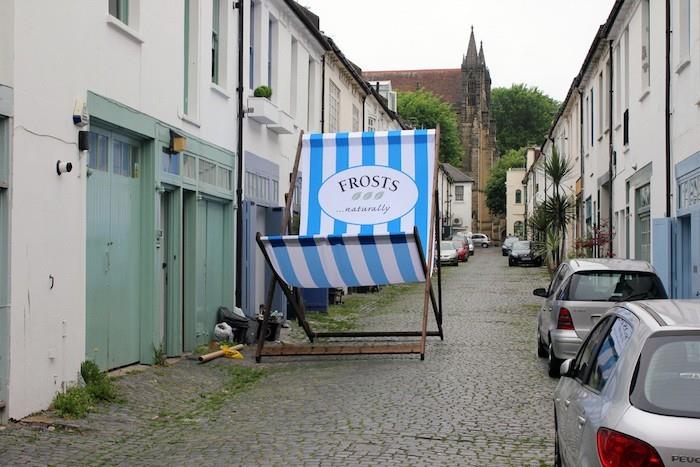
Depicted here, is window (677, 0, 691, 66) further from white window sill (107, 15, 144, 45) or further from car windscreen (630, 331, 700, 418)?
car windscreen (630, 331, 700, 418)

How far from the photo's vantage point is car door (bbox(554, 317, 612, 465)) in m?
5.19

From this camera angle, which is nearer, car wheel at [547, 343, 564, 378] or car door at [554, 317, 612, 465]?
car door at [554, 317, 612, 465]

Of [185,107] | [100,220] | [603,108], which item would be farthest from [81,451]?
[603,108]

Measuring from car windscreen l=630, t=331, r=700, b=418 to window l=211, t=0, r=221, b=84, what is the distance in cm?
1177

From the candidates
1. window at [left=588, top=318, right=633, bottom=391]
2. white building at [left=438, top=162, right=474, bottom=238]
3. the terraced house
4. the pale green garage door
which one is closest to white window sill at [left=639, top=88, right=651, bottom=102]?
the terraced house

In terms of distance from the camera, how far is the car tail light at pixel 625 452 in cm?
395

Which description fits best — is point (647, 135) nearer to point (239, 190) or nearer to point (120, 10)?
point (239, 190)

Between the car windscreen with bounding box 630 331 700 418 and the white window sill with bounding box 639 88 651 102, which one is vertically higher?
the white window sill with bounding box 639 88 651 102

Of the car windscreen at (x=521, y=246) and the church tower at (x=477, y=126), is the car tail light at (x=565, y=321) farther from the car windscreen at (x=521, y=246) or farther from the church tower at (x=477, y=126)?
the church tower at (x=477, y=126)

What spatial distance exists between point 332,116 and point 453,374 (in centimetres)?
1597

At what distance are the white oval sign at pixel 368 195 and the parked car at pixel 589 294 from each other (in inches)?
120

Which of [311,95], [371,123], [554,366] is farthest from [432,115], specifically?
[554,366]

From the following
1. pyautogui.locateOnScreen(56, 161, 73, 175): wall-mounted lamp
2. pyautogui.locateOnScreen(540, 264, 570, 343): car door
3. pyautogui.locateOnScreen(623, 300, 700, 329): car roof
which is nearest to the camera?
pyautogui.locateOnScreen(623, 300, 700, 329): car roof

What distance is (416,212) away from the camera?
46.0ft
